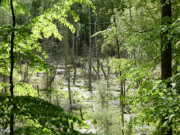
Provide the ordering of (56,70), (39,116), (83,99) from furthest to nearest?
(83,99) < (56,70) < (39,116)

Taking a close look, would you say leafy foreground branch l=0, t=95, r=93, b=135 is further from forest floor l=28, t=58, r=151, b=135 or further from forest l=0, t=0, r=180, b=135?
forest floor l=28, t=58, r=151, b=135

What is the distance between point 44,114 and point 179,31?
2.39 m

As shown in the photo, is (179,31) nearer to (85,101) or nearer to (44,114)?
(44,114)

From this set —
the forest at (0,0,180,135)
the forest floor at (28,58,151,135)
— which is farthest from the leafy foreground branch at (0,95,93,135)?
the forest floor at (28,58,151,135)

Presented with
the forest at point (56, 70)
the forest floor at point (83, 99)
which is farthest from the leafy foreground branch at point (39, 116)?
the forest floor at point (83, 99)

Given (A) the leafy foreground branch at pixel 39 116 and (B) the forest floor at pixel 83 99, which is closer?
(A) the leafy foreground branch at pixel 39 116

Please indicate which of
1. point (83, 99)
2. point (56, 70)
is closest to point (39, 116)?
point (56, 70)

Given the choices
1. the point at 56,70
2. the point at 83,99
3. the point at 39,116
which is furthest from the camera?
the point at 83,99

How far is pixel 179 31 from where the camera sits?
8.88ft

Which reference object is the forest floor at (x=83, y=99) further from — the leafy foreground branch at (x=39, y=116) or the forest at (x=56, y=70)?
the leafy foreground branch at (x=39, y=116)

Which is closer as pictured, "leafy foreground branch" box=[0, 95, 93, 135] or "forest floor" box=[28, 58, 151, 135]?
"leafy foreground branch" box=[0, 95, 93, 135]

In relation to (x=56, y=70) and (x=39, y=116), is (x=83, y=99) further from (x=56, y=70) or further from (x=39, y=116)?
(x=39, y=116)

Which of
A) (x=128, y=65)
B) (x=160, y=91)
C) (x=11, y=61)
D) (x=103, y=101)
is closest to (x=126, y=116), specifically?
(x=103, y=101)

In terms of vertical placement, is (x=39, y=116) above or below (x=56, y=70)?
below
